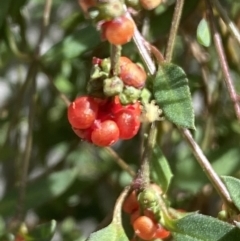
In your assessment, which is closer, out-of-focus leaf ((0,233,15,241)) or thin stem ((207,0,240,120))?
thin stem ((207,0,240,120))

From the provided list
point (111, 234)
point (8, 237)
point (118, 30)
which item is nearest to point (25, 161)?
point (8, 237)

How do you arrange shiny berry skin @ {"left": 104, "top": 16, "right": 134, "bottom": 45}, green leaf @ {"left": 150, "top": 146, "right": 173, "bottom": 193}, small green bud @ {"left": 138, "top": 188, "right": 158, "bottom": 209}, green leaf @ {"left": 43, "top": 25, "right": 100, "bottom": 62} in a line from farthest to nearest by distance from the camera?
1. green leaf @ {"left": 43, "top": 25, "right": 100, "bottom": 62}
2. green leaf @ {"left": 150, "top": 146, "right": 173, "bottom": 193}
3. small green bud @ {"left": 138, "top": 188, "right": 158, "bottom": 209}
4. shiny berry skin @ {"left": 104, "top": 16, "right": 134, "bottom": 45}

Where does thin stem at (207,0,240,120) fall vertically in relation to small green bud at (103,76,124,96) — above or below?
below

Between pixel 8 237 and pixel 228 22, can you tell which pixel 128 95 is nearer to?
pixel 228 22

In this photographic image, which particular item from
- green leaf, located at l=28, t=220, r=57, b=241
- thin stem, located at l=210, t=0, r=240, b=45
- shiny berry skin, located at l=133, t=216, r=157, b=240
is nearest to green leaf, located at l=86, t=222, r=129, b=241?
shiny berry skin, located at l=133, t=216, r=157, b=240

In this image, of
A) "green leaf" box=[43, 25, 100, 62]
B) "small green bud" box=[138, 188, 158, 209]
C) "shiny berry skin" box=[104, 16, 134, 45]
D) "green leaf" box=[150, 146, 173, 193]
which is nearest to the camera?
"shiny berry skin" box=[104, 16, 134, 45]

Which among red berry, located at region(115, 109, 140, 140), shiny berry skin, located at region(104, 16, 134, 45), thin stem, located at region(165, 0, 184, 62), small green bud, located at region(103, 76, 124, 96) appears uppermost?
shiny berry skin, located at region(104, 16, 134, 45)

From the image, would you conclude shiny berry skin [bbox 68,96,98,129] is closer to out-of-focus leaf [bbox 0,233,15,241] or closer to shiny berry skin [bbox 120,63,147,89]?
shiny berry skin [bbox 120,63,147,89]

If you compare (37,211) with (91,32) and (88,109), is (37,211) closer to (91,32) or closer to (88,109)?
(91,32)
